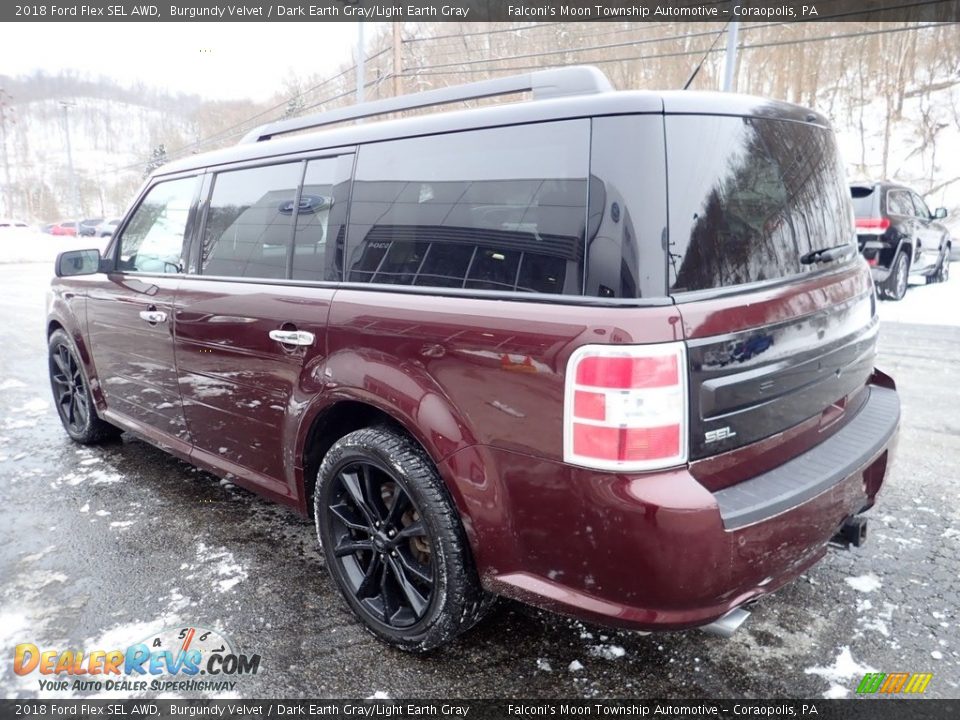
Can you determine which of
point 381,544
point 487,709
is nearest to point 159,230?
point 381,544

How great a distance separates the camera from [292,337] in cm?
254

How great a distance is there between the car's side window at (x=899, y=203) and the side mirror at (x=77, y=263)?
10401 millimetres

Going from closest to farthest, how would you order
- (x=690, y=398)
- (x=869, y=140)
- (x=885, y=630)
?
(x=690, y=398) → (x=885, y=630) → (x=869, y=140)

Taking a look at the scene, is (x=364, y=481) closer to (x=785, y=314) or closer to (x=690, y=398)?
(x=690, y=398)

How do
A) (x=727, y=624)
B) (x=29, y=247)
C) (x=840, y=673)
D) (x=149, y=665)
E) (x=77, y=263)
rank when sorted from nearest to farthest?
(x=727, y=624) < (x=840, y=673) < (x=149, y=665) < (x=77, y=263) < (x=29, y=247)

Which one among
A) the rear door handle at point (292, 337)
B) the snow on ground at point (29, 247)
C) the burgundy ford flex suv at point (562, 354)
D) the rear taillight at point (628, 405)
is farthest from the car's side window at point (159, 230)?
the snow on ground at point (29, 247)

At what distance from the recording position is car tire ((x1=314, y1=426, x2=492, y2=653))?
2.11 metres

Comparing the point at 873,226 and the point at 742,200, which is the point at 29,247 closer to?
the point at 873,226

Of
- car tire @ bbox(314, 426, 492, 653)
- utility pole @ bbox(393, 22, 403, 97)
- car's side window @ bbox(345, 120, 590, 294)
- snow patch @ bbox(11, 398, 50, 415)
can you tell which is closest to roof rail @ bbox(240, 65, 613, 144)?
car's side window @ bbox(345, 120, 590, 294)

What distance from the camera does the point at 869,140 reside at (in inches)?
1152

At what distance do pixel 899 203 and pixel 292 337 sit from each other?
1088 centimetres

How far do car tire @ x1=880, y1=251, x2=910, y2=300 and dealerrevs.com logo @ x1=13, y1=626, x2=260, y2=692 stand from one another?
10.7 m

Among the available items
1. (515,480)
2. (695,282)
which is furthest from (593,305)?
(515,480)

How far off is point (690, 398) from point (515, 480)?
1.79 feet
